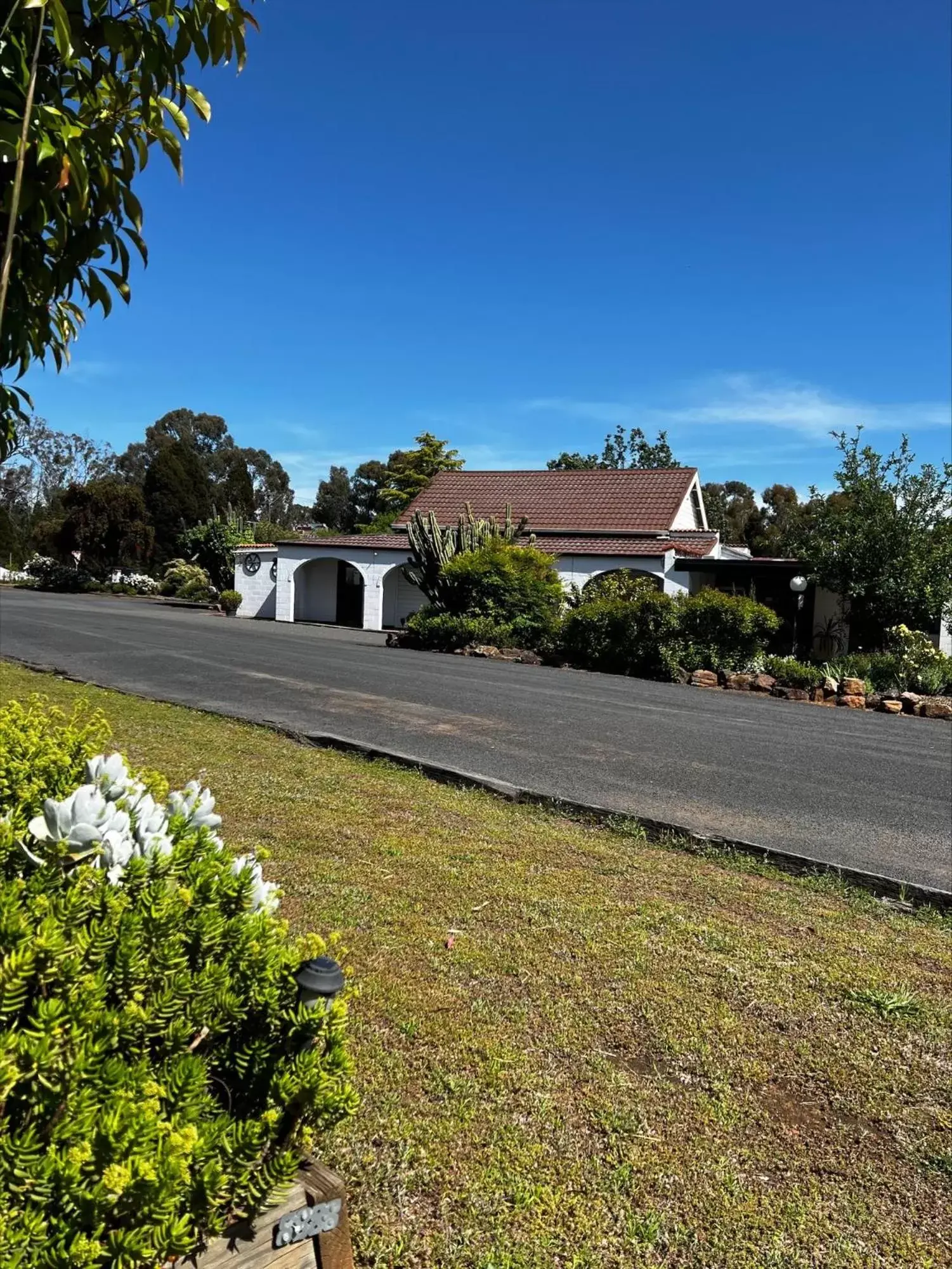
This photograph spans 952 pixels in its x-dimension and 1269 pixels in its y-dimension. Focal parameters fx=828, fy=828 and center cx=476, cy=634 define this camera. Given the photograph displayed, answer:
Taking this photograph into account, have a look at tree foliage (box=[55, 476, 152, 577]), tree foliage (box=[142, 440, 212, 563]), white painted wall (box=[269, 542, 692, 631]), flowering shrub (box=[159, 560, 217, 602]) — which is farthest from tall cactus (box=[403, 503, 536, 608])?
tree foliage (box=[142, 440, 212, 563])

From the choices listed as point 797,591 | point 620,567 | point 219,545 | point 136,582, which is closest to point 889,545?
point 797,591

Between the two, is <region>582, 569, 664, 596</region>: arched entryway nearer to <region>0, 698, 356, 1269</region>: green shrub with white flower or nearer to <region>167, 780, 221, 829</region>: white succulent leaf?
<region>167, 780, 221, 829</region>: white succulent leaf

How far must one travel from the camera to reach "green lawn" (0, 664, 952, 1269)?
6.83 feet

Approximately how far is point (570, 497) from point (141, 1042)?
3050 cm

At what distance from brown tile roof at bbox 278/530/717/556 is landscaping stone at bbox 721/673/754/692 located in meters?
7.14

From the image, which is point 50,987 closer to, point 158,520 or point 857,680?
point 857,680

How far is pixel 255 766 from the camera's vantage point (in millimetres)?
6766

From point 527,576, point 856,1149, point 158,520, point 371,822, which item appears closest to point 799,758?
point 371,822

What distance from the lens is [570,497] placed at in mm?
31062

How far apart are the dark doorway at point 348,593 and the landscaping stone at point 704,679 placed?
57.9 feet

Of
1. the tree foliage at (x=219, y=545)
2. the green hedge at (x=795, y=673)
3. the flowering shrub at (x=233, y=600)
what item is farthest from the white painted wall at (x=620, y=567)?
the tree foliage at (x=219, y=545)

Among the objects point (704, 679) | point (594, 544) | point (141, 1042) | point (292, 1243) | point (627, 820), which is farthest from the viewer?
point (594, 544)

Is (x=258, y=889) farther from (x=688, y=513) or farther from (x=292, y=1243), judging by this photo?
(x=688, y=513)

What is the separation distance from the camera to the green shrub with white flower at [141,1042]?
1.19 metres
